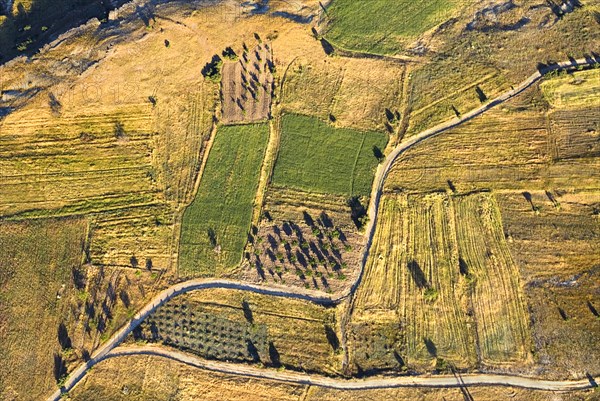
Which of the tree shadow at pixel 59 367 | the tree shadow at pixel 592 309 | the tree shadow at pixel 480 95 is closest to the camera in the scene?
the tree shadow at pixel 59 367

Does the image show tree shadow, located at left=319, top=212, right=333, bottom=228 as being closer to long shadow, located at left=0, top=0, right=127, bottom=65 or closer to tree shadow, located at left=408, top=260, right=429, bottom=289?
tree shadow, located at left=408, top=260, right=429, bottom=289

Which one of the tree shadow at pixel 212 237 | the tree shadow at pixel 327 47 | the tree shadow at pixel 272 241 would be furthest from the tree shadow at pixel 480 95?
the tree shadow at pixel 212 237

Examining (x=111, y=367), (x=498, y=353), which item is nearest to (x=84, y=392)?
(x=111, y=367)

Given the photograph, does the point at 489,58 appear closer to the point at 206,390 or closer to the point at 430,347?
the point at 430,347

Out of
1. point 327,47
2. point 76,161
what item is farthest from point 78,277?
point 327,47

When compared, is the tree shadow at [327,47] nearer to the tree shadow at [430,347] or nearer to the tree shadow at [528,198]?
the tree shadow at [528,198]

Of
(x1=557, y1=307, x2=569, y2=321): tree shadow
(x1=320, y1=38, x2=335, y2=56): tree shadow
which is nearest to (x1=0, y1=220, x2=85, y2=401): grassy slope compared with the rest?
(x1=320, y1=38, x2=335, y2=56): tree shadow
